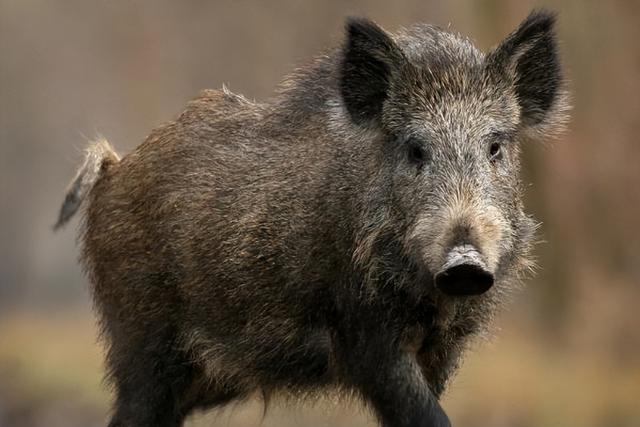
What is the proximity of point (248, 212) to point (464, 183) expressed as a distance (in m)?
1.29

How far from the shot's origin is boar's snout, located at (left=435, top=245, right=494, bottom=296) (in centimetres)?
525

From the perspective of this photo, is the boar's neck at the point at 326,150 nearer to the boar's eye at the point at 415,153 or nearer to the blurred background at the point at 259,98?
the boar's eye at the point at 415,153

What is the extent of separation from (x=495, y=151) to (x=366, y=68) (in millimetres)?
652

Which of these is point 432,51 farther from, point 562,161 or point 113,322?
point 562,161

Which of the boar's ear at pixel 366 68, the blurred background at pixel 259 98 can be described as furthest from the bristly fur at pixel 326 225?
the blurred background at pixel 259 98

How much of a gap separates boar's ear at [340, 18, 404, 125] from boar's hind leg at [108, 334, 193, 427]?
1.54 metres

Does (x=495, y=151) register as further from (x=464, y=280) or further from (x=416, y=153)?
(x=464, y=280)

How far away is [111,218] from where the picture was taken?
7.09 meters

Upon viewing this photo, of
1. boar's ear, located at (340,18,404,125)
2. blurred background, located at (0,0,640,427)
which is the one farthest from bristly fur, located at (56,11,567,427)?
blurred background, located at (0,0,640,427)

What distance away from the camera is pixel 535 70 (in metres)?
6.33

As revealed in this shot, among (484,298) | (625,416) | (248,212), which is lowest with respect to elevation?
(625,416)

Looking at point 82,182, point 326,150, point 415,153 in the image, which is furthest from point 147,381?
point 415,153

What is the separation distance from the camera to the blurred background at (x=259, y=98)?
10.8 meters

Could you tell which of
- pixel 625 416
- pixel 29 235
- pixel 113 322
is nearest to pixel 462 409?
pixel 625 416
